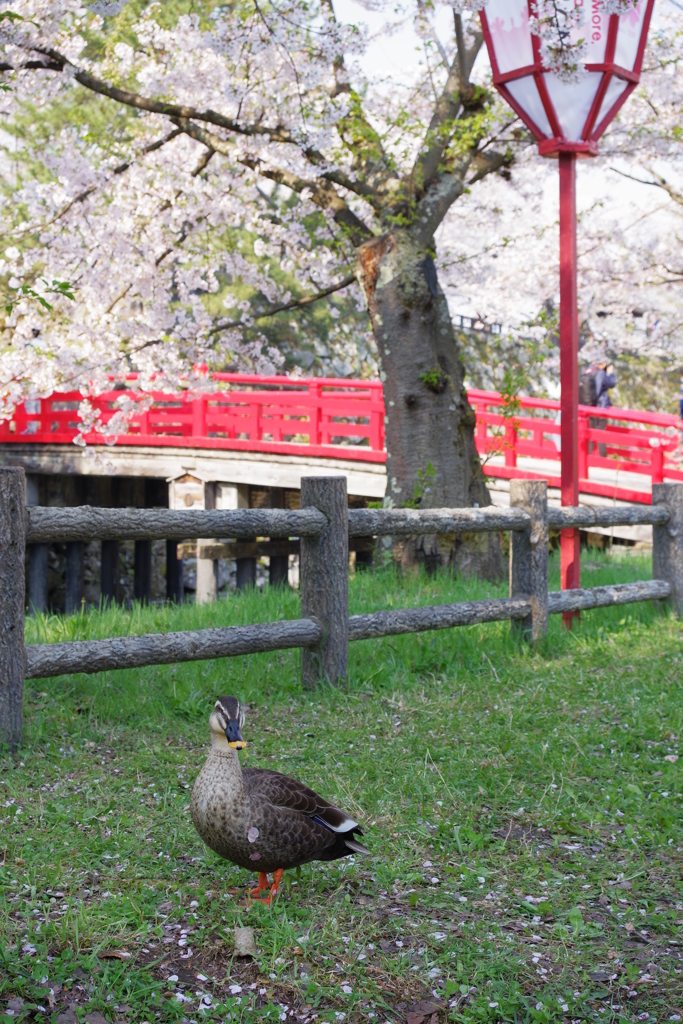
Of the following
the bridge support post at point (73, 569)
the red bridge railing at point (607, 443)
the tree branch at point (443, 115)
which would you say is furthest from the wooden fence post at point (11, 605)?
the bridge support post at point (73, 569)

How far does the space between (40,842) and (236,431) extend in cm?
1399

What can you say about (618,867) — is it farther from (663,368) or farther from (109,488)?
(663,368)

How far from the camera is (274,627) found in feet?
16.0

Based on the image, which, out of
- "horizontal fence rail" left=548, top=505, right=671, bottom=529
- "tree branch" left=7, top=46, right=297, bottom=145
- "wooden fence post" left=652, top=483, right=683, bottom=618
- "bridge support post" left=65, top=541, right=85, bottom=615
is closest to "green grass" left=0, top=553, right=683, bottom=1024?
"horizontal fence rail" left=548, top=505, right=671, bottom=529

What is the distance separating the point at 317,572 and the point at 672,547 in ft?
11.8

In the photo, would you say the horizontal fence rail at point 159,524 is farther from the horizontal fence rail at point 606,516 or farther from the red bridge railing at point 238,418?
the red bridge railing at point 238,418

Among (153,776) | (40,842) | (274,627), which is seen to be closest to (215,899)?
(40,842)

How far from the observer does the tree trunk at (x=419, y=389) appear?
8773mm

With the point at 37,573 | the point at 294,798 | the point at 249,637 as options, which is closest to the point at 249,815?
the point at 294,798

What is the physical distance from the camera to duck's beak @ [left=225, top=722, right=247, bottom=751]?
2711mm

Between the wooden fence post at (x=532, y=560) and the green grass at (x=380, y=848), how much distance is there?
1.42ft

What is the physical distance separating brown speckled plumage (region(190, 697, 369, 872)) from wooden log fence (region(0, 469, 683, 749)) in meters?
1.55

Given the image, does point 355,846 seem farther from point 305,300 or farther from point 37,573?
point 37,573

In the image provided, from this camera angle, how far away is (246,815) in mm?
2762
